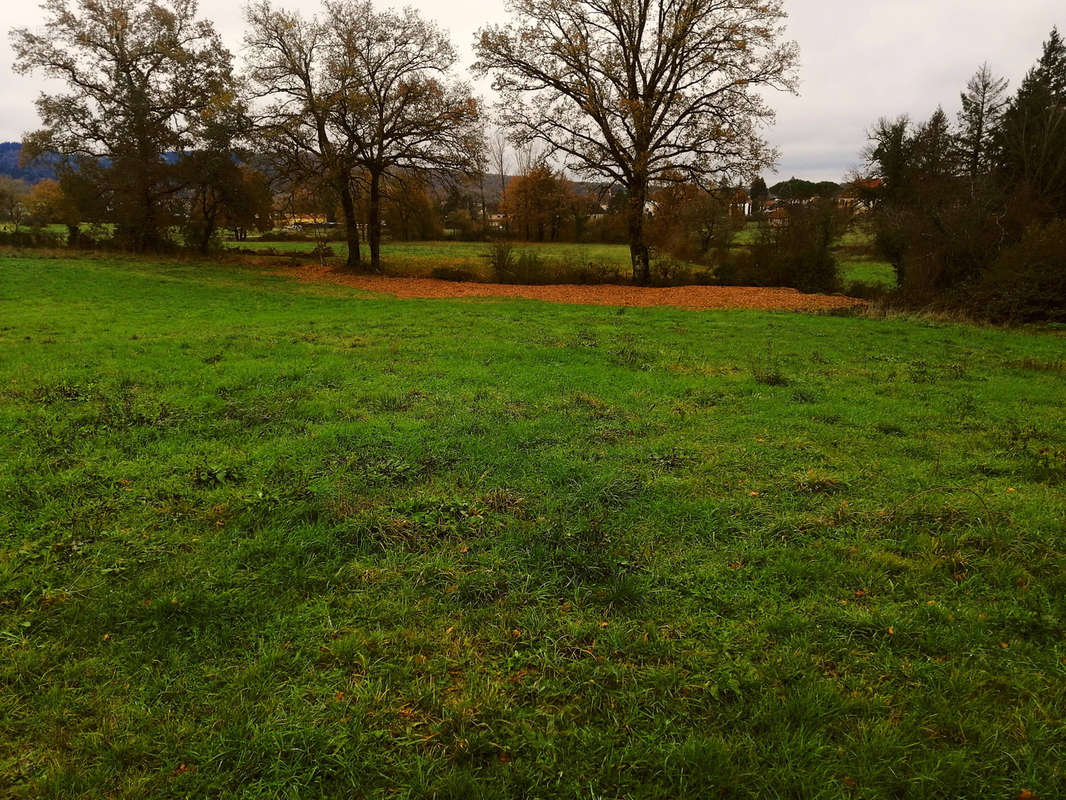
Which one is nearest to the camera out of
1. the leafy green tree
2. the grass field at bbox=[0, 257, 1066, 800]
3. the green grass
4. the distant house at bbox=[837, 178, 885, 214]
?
the grass field at bbox=[0, 257, 1066, 800]

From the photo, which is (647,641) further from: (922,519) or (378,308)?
(378,308)

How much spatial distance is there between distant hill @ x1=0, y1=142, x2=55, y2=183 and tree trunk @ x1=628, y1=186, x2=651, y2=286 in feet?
96.7

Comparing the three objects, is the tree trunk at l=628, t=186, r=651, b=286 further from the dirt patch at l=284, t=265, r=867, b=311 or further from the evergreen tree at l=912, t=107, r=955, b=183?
the evergreen tree at l=912, t=107, r=955, b=183

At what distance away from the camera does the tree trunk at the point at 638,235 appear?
22.0 metres

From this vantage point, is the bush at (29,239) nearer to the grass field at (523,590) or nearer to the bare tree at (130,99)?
the bare tree at (130,99)

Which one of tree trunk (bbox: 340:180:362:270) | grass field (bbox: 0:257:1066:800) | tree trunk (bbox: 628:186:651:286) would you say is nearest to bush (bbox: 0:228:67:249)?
tree trunk (bbox: 340:180:362:270)

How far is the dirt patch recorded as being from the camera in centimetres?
1858

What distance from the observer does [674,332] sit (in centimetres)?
1260

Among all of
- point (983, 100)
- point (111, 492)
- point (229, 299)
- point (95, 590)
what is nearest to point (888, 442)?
point (95, 590)

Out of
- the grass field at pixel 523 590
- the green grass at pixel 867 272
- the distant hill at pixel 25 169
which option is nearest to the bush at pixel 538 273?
the green grass at pixel 867 272

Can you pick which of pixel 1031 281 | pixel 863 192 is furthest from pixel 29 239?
pixel 863 192

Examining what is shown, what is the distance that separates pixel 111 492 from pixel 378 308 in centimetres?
1186

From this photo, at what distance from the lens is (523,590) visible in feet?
11.2

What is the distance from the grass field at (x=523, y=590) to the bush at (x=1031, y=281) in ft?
33.0
